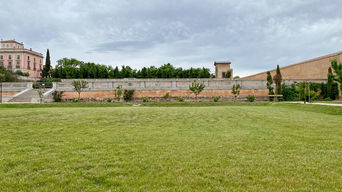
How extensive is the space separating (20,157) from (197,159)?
3.46m

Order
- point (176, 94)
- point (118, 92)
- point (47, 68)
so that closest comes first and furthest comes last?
point (118, 92), point (176, 94), point (47, 68)

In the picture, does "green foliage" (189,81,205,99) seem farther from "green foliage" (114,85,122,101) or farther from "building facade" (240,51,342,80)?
"building facade" (240,51,342,80)

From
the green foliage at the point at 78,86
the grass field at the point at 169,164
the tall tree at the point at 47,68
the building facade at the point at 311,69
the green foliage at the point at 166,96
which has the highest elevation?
the tall tree at the point at 47,68

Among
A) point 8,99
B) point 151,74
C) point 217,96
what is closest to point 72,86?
point 8,99

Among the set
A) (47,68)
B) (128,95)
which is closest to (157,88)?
(128,95)

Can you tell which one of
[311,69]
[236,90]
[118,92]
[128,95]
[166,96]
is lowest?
[166,96]

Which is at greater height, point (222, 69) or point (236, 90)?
point (222, 69)

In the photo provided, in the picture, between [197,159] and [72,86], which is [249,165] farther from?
[72,86]

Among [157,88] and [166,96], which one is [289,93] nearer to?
[166,96]

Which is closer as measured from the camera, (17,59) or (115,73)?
(115,73)

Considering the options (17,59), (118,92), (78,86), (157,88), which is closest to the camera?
(78,86)

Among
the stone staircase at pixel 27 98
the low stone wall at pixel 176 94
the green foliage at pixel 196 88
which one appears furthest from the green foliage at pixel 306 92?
the stone staircase at pixel 27 98

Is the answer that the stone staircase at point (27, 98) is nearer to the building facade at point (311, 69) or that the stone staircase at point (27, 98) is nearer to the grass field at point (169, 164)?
the grass field at point (169, 164)

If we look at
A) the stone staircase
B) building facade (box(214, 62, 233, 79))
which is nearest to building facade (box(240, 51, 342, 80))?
building facade (box(214, 62, 233, 79))
